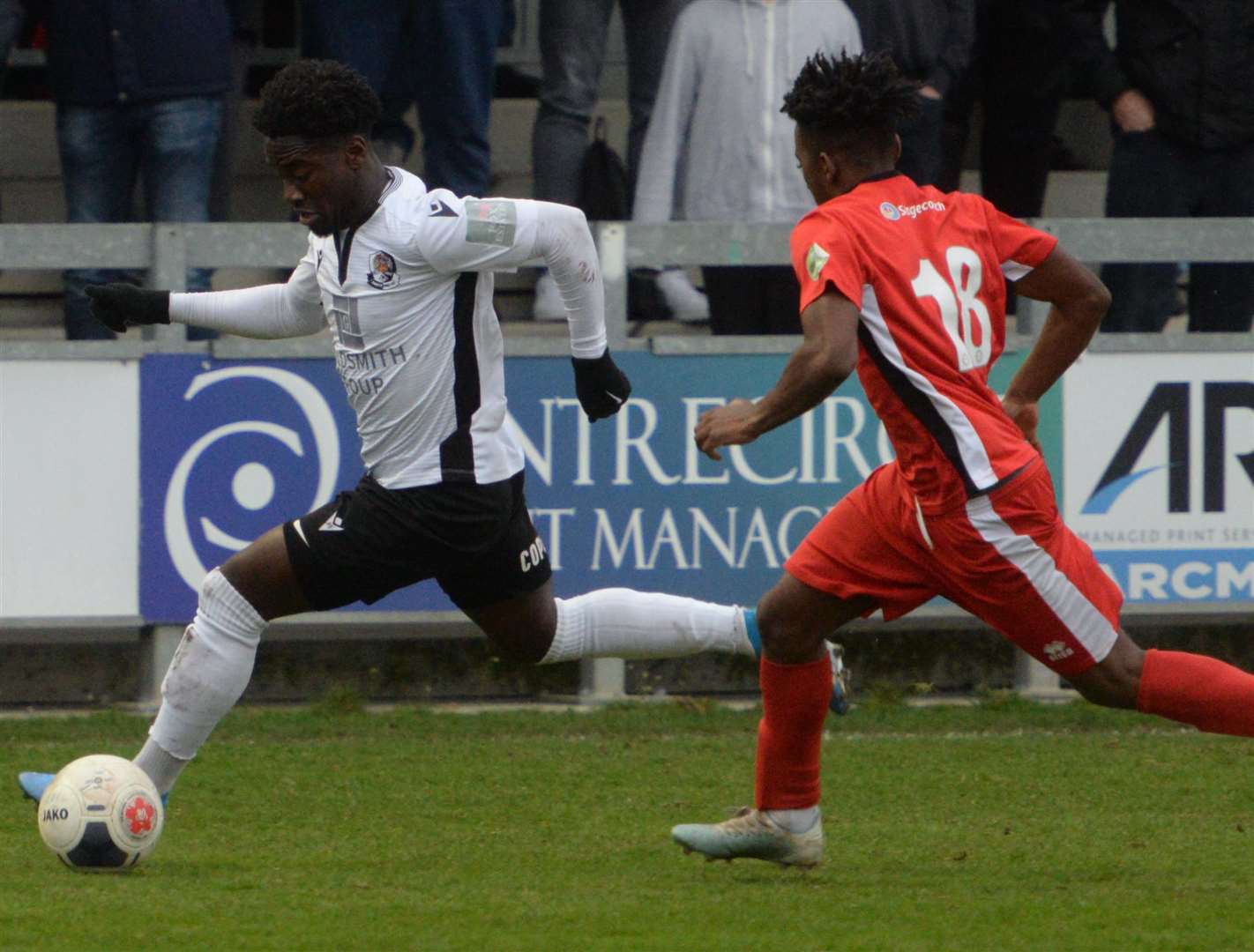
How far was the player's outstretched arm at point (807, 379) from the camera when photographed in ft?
15.6

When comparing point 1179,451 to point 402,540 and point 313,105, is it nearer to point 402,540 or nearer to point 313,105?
point 402,540

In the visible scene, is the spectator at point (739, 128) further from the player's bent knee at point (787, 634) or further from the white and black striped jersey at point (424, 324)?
the player's bent knee at point (787, 634)

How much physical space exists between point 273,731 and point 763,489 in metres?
1.87

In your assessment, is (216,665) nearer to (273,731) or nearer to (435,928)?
(435,928)

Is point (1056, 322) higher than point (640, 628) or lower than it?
higher

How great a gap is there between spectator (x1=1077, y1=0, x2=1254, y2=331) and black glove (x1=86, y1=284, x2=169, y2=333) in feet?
13.3

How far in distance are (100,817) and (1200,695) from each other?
2.54 m

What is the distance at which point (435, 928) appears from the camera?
188 inches

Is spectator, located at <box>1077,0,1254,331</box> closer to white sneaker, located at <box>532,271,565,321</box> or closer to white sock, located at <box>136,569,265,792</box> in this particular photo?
white sneaker, located at <box>532,271,565,321</box>

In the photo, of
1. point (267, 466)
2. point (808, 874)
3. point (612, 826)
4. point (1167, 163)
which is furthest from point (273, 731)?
point (1167, 163)

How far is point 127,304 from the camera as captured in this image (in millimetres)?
5898

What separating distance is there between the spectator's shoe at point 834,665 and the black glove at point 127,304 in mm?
1734

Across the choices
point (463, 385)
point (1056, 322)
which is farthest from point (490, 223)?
point (1056, 322)

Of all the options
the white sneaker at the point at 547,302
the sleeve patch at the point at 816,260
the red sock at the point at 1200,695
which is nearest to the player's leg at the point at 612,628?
the red sock at the point at 1200,695
